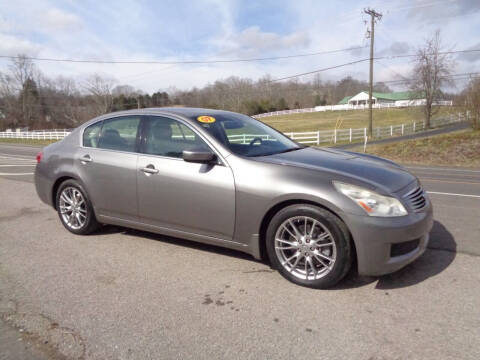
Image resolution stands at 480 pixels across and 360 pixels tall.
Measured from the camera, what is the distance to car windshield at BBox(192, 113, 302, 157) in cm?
393

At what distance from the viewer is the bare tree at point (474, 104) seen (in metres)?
18.4

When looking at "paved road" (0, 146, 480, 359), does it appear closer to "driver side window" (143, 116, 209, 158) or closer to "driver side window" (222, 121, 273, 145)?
"driver side window" (143, 116, 209, 158)

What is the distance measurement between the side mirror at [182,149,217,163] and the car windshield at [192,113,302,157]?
0.24 metres

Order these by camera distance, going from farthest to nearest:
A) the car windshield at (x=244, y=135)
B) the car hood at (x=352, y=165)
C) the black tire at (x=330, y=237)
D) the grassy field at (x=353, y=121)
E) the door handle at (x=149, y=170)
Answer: the grassy field at (x=353, y=121)
the door handle at (x=149, y=170)
the car windshield at (x=244, y=135)
the car hood at (x=352, y=165)
the black tire at (x=330, y=237)

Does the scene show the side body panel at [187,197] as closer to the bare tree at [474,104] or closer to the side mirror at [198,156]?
the side mirror at [198,156]

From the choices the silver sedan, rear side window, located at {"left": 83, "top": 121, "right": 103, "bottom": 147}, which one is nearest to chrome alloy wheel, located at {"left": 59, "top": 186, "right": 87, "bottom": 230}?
the silver sedan

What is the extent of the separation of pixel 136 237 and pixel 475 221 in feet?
15.5

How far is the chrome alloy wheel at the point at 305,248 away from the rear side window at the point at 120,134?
210 centimetres

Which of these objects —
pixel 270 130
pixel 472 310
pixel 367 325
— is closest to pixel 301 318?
pixel 367 325

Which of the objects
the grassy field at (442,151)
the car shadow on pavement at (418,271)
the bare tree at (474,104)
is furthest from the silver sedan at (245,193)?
the bare tree at (474,104)

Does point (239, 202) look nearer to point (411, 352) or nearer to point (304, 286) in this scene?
point (304, 286)

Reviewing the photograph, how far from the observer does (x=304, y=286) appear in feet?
10.9

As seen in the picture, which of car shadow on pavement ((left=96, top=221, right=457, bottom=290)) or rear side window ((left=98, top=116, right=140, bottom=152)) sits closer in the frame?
car shadow on pavement ((left=96, top=221, right=457, bottom=290))

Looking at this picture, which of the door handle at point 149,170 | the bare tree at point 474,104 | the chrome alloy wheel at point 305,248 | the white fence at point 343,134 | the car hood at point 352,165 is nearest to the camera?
the chrome alloy wheel at point 305,248
